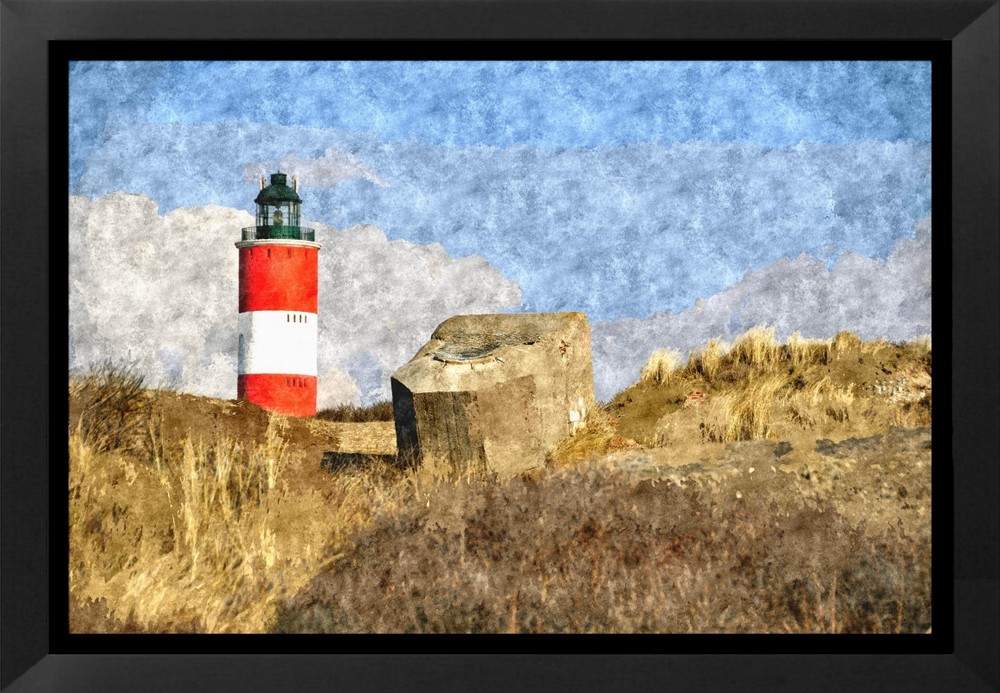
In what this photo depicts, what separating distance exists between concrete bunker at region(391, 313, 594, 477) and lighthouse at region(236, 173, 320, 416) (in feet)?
3.80

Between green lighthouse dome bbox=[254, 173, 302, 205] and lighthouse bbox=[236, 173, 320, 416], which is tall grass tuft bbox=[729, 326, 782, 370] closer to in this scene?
lighthouse bbox=[236, 173, 320, 416]

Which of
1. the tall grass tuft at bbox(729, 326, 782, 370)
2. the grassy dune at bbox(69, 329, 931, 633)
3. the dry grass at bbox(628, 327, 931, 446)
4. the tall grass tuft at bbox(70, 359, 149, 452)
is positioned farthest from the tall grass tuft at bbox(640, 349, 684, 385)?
the tall grass tuft at bbox(70, 359, 149, 452)

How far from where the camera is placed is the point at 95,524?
5.72m

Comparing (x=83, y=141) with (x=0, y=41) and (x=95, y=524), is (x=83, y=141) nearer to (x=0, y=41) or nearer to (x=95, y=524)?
(x=0, y=41)

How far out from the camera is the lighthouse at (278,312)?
30.8ft

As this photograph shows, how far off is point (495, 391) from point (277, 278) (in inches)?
147

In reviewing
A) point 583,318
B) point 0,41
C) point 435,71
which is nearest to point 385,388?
point 583,318

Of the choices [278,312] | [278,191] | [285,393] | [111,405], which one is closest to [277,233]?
[278,312]

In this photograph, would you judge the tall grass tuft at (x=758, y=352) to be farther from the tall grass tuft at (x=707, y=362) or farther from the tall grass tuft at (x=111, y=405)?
the tall grass tuft at (x=111, y=405)

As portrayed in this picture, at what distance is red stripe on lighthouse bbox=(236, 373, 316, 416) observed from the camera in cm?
945

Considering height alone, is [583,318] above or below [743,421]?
above

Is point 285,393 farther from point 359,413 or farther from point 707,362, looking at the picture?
point 707,362

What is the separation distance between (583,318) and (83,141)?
4052 millimetres

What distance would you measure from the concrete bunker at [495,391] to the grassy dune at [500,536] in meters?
0.46
